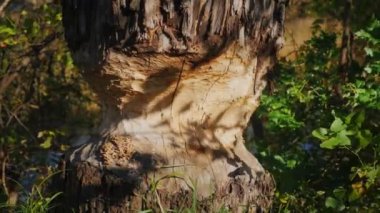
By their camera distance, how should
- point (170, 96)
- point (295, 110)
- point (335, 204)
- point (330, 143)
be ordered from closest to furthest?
point (170, 96), point (330, 143), point (335, 204), point (295, 110)

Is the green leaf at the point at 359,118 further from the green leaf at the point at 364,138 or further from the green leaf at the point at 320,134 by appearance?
the green leaf at the point at 320,134

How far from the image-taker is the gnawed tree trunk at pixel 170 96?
124 inches

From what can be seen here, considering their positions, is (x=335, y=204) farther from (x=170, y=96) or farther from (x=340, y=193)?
(x=170, y=96)

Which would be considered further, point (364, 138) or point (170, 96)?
point (364, 138)

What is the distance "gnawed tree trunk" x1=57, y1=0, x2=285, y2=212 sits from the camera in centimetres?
315

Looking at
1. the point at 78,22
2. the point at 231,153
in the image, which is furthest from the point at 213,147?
the point at 78,22

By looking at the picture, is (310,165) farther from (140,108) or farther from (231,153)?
(140,108)

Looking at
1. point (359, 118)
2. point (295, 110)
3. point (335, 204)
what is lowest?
point (335, 204)

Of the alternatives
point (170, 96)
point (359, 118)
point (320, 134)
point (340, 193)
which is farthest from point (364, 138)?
point (170, 96)

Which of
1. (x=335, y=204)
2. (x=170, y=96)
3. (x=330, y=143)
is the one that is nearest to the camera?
(x=170, y=96)

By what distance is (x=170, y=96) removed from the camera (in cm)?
336

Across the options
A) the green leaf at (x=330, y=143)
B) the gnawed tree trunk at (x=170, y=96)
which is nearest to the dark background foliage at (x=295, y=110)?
the green leaf at (x=330, y=143)

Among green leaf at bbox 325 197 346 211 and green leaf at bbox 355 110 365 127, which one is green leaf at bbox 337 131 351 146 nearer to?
green leaf at bbox 355 110 365 127

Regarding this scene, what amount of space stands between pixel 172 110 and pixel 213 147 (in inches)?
10.2
